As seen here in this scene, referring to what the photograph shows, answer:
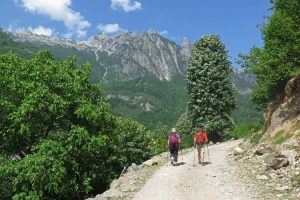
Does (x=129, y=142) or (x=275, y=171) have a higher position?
(x=129, y=142)

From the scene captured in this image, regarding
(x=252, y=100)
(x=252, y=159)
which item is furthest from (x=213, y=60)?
(x=252, y=159)

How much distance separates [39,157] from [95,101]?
26.9 ft

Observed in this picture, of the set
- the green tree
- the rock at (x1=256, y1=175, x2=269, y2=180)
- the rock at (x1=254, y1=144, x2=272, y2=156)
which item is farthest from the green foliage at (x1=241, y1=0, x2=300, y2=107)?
the green tree

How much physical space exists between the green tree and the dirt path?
32.8 metres

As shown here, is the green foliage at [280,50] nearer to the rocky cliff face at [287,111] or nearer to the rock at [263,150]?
the rocky cliff face at [287,111]

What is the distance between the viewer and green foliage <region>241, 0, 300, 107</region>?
3080 cm

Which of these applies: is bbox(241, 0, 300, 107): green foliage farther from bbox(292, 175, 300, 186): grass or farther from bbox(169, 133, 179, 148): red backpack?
bbox(292, 175, 300, 186): grass

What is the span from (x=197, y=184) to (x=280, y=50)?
12.3 m

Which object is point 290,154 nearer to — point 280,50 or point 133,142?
point 280,50

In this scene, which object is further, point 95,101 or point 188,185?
point 95,101

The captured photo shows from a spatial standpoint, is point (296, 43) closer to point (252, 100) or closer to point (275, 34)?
point (275, 34)

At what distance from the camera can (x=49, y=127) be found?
3388 centimetres

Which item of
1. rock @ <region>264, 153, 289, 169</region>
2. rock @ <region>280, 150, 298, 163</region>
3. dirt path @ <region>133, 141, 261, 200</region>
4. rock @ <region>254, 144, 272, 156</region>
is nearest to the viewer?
dirt path @ <region>133, 141, 261, 200</region>

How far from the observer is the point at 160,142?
85500 mm
